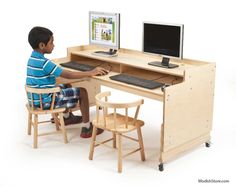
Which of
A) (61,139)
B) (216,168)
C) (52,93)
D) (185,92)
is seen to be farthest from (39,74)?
(216,168)

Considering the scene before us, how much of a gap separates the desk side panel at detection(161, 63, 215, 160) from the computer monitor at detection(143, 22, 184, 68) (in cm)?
29

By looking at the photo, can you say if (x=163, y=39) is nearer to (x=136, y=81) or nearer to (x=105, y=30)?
(x=136, y=81)

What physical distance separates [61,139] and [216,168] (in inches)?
60.5

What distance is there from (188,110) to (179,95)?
23 centimetres

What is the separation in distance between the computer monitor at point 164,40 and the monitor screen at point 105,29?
1.33 ft

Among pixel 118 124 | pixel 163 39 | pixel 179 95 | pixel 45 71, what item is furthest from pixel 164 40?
pixel 45 71

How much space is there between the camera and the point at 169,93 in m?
3.50

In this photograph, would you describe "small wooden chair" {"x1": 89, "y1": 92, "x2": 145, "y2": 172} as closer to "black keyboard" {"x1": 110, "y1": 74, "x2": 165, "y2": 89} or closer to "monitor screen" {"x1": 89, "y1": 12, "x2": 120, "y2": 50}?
"black keyboard" {"x1": 110, "y1": 74, "x2": 165, "y2": 89}

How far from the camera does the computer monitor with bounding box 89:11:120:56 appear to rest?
14.7ft

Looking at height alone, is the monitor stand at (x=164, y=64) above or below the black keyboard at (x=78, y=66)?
above

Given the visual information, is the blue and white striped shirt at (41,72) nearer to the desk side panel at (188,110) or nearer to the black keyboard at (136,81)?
the black keyboard at (136,81)

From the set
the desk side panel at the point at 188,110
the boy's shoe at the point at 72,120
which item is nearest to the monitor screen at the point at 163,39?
the desk side panel at the point at 188,110

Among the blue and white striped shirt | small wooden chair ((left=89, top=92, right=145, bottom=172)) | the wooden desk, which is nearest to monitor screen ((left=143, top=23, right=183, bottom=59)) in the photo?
the wooden desk

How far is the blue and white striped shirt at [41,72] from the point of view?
13.0 feet
